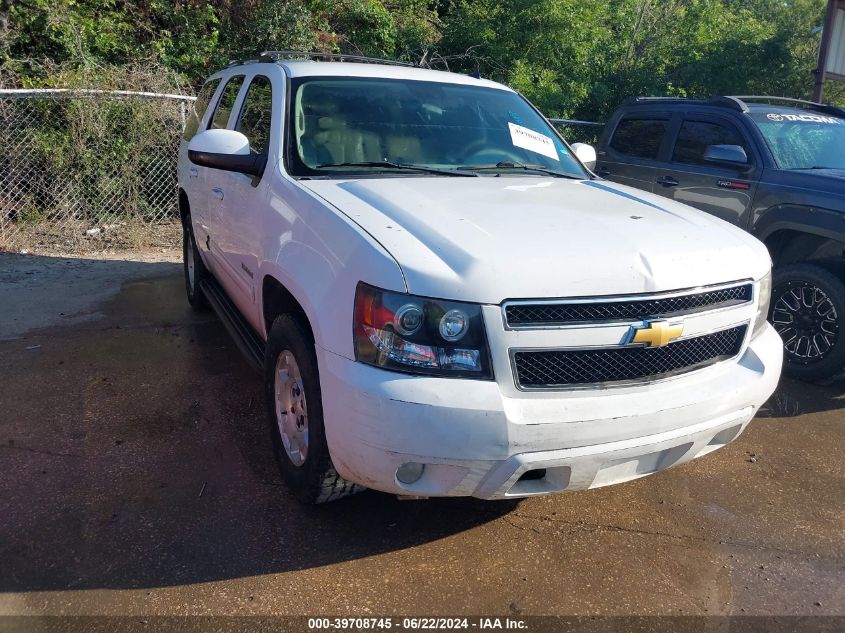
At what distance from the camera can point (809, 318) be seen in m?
4.99

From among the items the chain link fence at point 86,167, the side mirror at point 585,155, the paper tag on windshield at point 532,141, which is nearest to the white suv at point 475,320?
the paper tag on windshield at point 532,141

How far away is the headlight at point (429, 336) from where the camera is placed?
2.41 metres

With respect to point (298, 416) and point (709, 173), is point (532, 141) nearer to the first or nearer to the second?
point (298, 416)

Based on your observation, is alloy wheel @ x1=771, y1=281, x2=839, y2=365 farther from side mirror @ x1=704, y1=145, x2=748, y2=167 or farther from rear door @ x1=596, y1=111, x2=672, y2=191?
rear door @ x1=596, y1=111, x2=672, y2=191

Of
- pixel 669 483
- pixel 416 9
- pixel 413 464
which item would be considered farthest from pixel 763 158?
pixel 416 9

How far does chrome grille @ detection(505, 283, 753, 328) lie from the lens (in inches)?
96.1

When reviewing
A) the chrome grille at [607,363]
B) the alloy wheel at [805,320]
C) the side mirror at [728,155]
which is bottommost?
the alloy wheel at [805,320]

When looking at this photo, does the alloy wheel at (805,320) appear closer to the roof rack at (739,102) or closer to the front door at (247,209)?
the roof rack at (739,102)

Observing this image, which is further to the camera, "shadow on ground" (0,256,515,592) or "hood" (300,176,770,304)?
"shadow on ground" (0,256,515,592)

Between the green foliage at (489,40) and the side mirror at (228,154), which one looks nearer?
the side mirror at (228,154)

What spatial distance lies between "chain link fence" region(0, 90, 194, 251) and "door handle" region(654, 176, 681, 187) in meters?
5.54

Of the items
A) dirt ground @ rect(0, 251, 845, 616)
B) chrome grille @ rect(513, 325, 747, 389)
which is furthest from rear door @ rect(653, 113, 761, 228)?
chrome grille @ rect(513, 325, 747, 389)

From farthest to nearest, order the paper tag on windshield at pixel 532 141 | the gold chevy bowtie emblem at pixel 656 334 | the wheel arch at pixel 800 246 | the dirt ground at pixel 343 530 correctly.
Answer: the wheel arch at pixel 800 246 → the paper tag on windshield at pixel 532 141 → the dirt ground at pixel 343 530 → the gold chevy bowtie emblem at pixel 656 334

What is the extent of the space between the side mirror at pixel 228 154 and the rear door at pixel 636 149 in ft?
13.5
